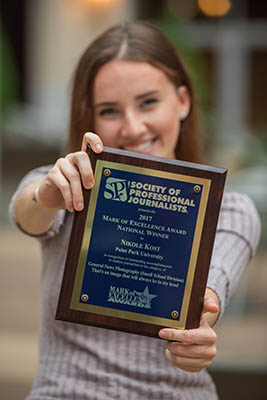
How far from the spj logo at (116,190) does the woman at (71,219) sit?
0.07 m

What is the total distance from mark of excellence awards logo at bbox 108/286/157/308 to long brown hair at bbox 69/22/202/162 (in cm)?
70

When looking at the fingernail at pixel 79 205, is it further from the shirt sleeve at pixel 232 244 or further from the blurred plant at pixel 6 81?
the blurred plant at pixel 6 81

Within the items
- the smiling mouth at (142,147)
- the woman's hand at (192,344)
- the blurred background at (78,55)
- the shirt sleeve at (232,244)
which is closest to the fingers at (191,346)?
the woman's hand at (192,344)

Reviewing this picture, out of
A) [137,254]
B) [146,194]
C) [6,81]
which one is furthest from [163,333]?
[6,81]

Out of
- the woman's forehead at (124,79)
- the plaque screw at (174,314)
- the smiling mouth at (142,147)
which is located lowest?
the plaque screw at (174,314)

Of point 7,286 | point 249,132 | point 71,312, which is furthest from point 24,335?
point 249,132

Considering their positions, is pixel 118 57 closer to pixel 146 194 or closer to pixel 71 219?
pixel 71 219

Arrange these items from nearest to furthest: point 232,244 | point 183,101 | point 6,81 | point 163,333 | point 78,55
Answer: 1. point 163,333
2. point 232,244
3. point 183,101
4. point 6,81
5. point 78,55

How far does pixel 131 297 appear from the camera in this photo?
144 cm

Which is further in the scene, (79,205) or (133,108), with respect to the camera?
(133,108)

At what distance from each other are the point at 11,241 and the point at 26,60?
13.5 feet

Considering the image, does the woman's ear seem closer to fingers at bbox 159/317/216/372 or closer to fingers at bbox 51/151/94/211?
fingers at bbox 51/151/94/211

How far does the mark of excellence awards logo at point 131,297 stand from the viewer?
1.44 metres

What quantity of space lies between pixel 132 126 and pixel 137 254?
0.54 metres
